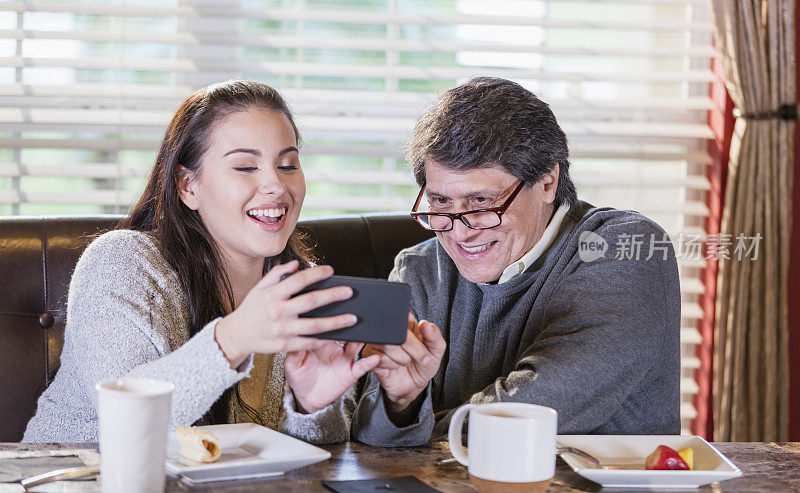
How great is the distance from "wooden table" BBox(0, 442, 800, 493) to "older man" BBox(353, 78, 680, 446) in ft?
0.47

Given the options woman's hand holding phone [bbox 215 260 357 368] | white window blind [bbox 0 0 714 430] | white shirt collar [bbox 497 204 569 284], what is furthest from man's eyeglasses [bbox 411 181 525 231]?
white window blind [bbox 0 0 714 430]

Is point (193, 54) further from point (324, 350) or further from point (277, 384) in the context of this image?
point (324, 350)

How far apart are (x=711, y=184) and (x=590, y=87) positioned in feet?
1.75

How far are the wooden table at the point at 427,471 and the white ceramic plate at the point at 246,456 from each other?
0.01 metres

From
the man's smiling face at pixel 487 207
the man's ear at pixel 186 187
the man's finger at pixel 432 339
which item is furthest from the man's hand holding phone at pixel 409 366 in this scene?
the man's ear at pixel 186 187

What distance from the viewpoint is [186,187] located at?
6.12 ft

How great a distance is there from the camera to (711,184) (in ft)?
10.3

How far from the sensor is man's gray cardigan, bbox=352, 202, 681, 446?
151 cm

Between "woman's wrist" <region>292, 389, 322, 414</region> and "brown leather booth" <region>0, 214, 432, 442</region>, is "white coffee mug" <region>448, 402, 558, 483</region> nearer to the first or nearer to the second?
"woman's wrist" <region>292, 389, 322, 414</region>

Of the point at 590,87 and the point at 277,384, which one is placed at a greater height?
the point at 590,87

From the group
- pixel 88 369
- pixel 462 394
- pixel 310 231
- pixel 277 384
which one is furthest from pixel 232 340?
pixel 310 231

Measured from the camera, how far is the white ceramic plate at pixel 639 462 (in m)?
1.13

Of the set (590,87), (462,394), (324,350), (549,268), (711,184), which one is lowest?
(462,394)

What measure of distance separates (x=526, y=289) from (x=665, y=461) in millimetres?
667
